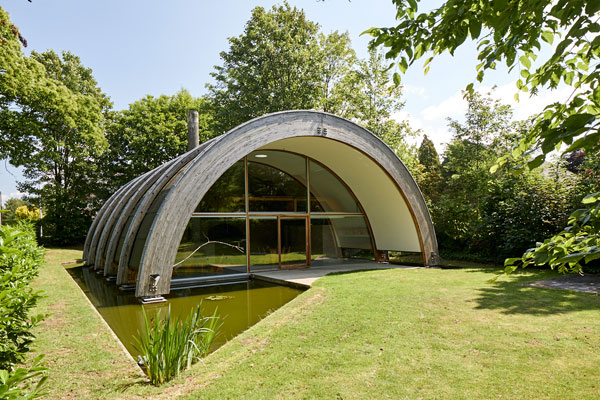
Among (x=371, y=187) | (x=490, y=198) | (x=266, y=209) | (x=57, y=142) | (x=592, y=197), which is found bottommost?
(x=592, y=197)

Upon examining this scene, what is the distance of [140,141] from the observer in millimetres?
24031

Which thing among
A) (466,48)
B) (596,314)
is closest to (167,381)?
(466,48)

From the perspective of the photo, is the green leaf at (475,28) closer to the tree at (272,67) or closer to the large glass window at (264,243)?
the large glass window at (264,243)

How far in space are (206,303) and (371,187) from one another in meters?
7.11

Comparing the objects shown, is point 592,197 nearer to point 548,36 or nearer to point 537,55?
point 548,36

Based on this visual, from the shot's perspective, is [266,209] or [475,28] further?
[266,209]

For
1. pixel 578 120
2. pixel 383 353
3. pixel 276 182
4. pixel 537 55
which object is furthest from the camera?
pixel 276 182

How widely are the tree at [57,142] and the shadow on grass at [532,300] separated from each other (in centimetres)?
2108

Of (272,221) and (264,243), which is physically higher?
(272,221)

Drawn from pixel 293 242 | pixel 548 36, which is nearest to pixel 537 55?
pixel 548 36

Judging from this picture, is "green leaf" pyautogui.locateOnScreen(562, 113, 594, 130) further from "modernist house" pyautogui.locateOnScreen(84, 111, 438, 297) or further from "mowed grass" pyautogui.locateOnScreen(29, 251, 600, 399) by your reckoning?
"modernist house" pyautogui.locateOnScreen(84, 111, 438, 297)

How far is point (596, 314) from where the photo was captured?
538 centimetres

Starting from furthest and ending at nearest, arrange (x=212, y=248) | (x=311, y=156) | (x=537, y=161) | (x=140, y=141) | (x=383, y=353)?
(x=140, y=141) → (x=311, y=156) → (x=212, y=248) → (x=383, y=353) → (x=537, y=161)

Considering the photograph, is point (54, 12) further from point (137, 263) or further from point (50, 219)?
point (50, 219)
